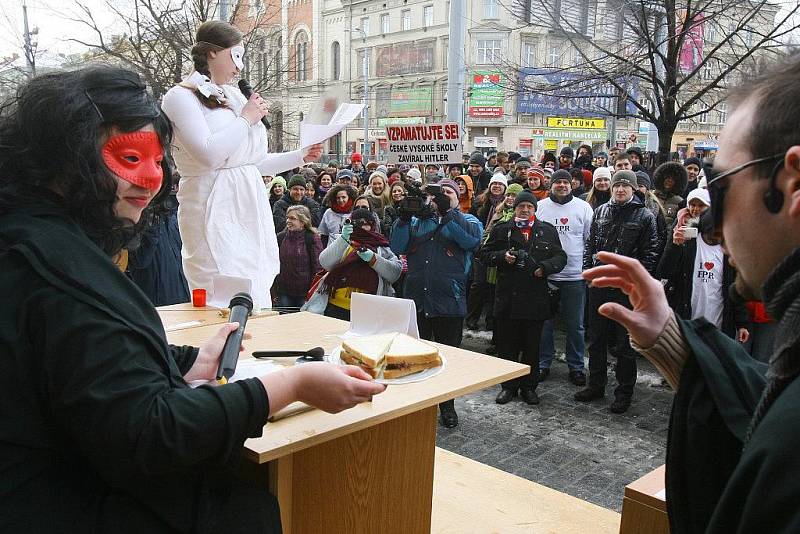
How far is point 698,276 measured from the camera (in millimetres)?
5145

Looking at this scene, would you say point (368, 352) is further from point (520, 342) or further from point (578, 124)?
point (578, 124)

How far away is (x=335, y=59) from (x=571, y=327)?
49.0 m

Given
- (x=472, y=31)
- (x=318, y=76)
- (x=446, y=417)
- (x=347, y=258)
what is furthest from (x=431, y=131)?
(x=318, y=76)

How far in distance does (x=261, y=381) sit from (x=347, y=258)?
3.73m

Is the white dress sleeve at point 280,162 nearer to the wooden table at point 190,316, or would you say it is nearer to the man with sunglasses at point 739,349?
the wooden table at point 190,316

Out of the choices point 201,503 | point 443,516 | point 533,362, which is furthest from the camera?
point 533,362

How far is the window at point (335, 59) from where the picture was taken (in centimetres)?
5144

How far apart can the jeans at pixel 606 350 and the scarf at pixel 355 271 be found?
1836mm

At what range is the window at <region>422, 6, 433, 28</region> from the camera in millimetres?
48438

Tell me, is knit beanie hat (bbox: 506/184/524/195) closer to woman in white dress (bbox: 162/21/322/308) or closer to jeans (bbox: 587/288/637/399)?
jeans (bbox: 587/288/637/399)

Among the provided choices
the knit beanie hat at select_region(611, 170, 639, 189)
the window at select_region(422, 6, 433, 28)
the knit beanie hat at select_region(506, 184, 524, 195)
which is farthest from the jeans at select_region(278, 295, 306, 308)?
the window at select_region(422, 6, 433, 28)

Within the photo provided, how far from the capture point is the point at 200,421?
1443mm

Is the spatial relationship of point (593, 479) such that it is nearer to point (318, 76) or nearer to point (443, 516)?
point (443, 516)

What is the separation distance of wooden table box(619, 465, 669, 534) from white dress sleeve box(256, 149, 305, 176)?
7.77ft
